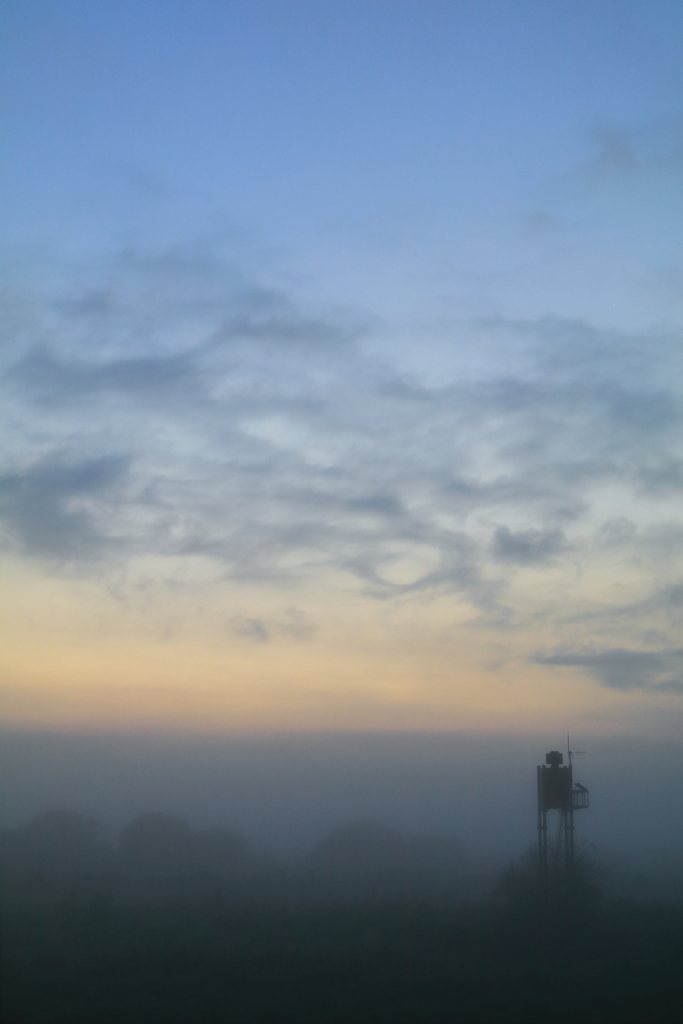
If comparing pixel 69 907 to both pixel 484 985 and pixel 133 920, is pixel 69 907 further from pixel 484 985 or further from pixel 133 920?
pixel 484 985

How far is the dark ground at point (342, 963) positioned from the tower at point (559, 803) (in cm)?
214

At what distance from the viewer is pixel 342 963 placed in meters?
27.8

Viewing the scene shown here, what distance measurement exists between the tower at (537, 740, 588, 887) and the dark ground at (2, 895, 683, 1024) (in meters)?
2.14

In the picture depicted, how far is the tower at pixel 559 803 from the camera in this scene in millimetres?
36125

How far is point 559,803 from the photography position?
120 ft

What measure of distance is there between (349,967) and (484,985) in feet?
15.1

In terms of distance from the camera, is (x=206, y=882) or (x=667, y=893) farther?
(x=206, y=882)

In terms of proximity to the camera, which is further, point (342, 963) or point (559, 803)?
point (559, 803)

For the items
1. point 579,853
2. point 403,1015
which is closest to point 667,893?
point 579,853

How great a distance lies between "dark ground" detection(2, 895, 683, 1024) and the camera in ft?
73.7

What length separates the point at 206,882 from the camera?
59.6m

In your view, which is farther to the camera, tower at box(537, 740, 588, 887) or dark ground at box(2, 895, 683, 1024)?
tower at box(537, 740, 588, 887)

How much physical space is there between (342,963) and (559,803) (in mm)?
13137

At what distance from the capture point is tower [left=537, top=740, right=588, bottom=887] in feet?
119
